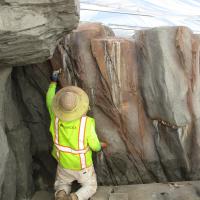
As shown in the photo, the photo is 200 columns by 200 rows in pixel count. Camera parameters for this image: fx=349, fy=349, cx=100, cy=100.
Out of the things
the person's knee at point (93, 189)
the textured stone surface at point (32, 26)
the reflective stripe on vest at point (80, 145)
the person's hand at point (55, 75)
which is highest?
the textured stone surface at point (32, 26)

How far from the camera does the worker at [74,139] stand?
392 cm

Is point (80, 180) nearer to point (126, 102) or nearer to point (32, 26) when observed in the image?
point (126, 102)

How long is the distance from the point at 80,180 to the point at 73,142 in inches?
21.2

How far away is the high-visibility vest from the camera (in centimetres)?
396

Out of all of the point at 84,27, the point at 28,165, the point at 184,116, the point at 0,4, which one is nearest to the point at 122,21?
the point at 84,27

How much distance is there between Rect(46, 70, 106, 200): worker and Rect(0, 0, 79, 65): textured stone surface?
595mm

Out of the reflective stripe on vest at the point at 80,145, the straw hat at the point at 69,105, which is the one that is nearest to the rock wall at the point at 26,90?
the straw hat at the point at 69,105

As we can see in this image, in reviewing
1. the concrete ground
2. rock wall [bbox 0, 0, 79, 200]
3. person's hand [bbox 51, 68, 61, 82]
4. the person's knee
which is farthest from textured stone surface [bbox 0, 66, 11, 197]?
the concrete ground

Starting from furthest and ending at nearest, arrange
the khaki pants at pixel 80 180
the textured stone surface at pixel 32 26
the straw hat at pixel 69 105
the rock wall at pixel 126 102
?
the rock wall at pixel 126 102 < the khaki pants at pixel 80 180 < the straw hat at pixel 69 105 < the textured stone surface at pixel 32 26

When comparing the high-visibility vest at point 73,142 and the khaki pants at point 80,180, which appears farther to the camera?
the khaki pants at point 80,180

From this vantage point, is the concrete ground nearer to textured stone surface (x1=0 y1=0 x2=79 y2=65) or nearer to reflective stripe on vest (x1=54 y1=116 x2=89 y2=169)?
reflective stripe on vest (x1=54 y1=116 x2=89 y2=169)

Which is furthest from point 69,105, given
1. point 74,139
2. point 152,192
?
point 152,192

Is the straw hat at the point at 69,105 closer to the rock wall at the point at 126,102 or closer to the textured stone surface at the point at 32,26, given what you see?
the textured stone surface at the point at 32,26

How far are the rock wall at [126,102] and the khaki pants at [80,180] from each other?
636 millimetres
